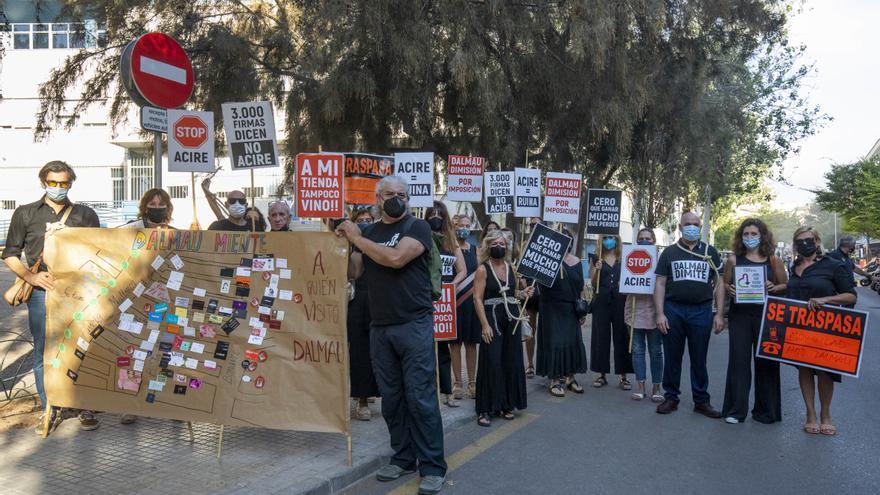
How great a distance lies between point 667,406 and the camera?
7652 millimetres

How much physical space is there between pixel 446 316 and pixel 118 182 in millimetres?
40635

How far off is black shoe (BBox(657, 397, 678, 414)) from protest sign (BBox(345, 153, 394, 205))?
4056mm

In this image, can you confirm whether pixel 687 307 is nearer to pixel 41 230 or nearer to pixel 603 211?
pixel 603 211

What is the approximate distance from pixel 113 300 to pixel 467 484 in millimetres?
3035

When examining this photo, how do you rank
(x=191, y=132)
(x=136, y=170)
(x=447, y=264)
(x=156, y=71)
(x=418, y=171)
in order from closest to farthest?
(x=156, y=71) < (x=191, y=132) < (x=447, y=264) < (x=418, y=171) < (x=136, y=170)

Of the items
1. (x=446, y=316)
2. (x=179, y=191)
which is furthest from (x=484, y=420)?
(x=179, y=191)

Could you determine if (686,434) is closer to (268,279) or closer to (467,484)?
(467,484)

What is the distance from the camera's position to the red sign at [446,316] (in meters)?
7.52

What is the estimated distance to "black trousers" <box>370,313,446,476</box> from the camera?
200 inches

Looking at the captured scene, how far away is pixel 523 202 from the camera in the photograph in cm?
1188

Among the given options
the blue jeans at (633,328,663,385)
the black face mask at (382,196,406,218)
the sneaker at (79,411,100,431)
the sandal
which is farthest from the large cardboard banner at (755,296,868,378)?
the sneaker at (79,411,100,431)

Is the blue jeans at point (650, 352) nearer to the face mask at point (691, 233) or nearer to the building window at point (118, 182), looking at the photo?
the face mask at point (691, 233)

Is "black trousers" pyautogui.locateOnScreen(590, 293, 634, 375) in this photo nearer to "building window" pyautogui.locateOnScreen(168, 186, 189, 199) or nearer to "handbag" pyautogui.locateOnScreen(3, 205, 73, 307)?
"handbag" pyautogui.locateOnScreen(3, 205, 73, 307)

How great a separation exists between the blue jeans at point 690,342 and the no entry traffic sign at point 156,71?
525 centimetres
